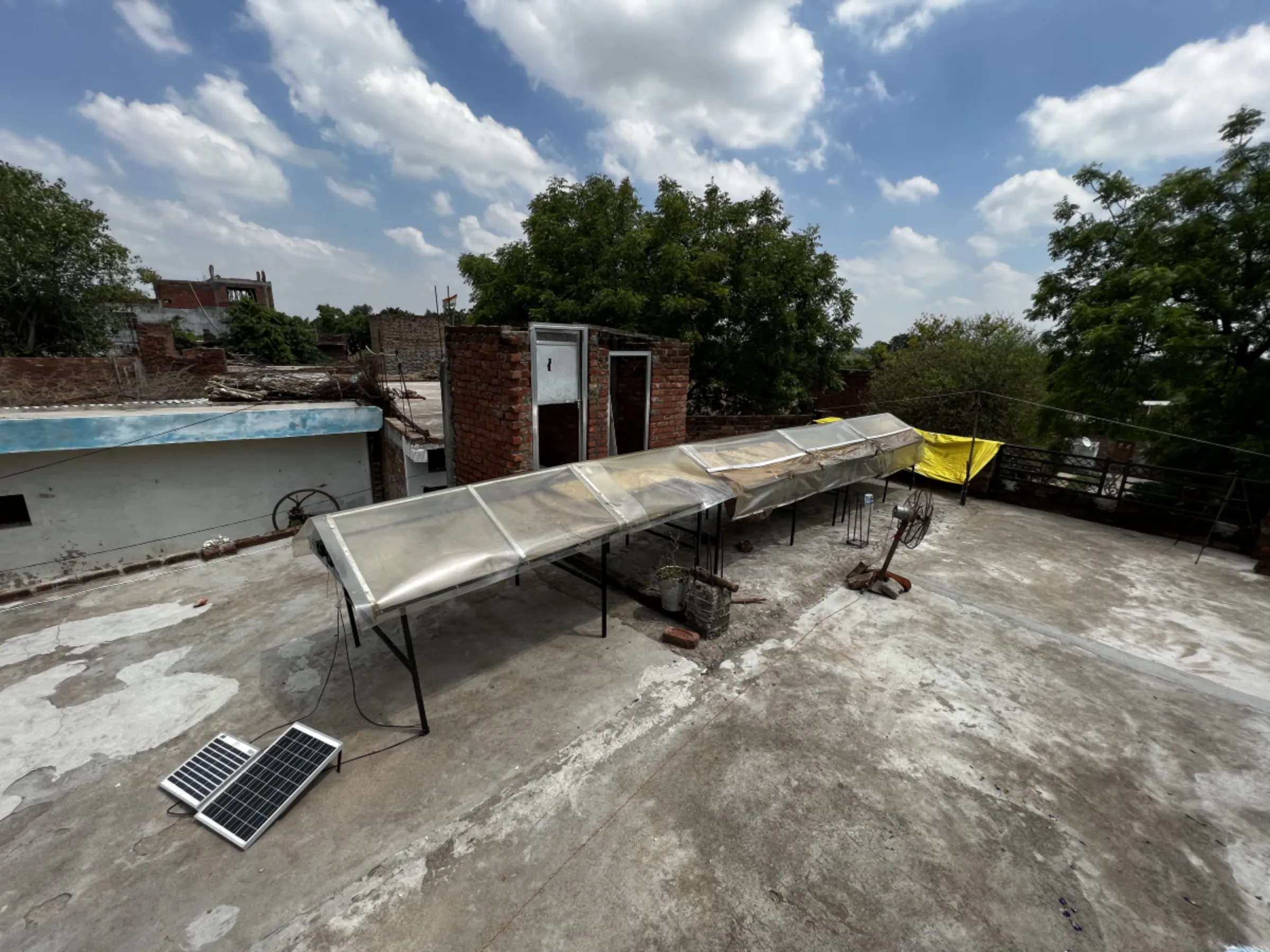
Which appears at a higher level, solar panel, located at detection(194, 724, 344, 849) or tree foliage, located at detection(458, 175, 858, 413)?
tree foliage, located at detection(458, 175, 858, 413)

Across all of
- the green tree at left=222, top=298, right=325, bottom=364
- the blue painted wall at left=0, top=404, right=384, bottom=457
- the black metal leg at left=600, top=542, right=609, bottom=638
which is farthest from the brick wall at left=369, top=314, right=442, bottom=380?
the black metal leg at left=600, top=542, right=609, bottom=638

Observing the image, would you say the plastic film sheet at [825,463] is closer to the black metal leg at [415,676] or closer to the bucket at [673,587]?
the bucket at [673,587]

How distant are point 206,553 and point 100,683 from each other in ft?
8.55

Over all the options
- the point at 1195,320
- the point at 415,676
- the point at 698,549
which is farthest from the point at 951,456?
the point at 415,676

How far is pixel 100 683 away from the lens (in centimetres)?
397

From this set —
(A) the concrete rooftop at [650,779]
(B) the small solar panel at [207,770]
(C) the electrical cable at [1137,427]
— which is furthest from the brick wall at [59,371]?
(C) the electrical cable at [1137,427]

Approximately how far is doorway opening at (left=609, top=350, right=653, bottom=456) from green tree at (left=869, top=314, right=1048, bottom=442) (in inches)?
407

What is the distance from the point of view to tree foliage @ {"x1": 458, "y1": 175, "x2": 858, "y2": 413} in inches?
450

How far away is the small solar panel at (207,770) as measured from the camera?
9.93 feet

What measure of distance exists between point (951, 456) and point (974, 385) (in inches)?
285

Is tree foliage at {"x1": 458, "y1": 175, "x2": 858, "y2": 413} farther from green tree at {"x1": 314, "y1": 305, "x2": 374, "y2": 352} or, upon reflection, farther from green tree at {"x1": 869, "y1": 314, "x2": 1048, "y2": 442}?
green tree at {"x1": 314, "y1": 305, "x2": 374, "y2": 352}

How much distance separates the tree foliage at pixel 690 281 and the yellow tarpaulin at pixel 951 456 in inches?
143

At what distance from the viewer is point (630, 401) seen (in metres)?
7.53

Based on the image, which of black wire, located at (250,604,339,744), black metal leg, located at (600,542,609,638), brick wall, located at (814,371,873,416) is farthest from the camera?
brick wall, located at (814,371,873,416)
